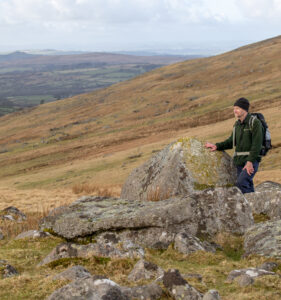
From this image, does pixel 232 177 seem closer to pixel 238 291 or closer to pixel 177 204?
pixel 177 204

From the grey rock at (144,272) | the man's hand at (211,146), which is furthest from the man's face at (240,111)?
the grey rock at (144,272)

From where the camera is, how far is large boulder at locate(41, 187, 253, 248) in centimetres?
959

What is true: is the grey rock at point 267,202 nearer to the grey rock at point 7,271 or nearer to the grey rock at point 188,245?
the grey rock at point 188,245

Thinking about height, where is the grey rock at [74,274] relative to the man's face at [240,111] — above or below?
below

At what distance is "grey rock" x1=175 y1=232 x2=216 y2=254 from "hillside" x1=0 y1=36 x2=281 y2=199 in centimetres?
1686

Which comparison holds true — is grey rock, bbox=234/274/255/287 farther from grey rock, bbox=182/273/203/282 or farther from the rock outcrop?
the rock outcrop

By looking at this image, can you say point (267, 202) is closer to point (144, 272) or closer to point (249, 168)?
point (249, 168)

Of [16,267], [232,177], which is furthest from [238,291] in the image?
[232,177]

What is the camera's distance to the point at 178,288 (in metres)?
5.48

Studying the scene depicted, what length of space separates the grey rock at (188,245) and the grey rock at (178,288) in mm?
2654

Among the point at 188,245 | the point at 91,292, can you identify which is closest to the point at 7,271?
the point at 91,292

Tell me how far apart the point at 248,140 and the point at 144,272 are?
583 centimetres

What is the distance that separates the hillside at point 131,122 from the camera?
41.3m

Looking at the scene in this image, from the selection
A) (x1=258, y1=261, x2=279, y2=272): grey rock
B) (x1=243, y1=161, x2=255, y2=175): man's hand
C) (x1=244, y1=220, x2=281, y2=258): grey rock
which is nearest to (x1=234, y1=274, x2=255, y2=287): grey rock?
(x1=258, y1=261, x2=279, y2=272): grey rock
